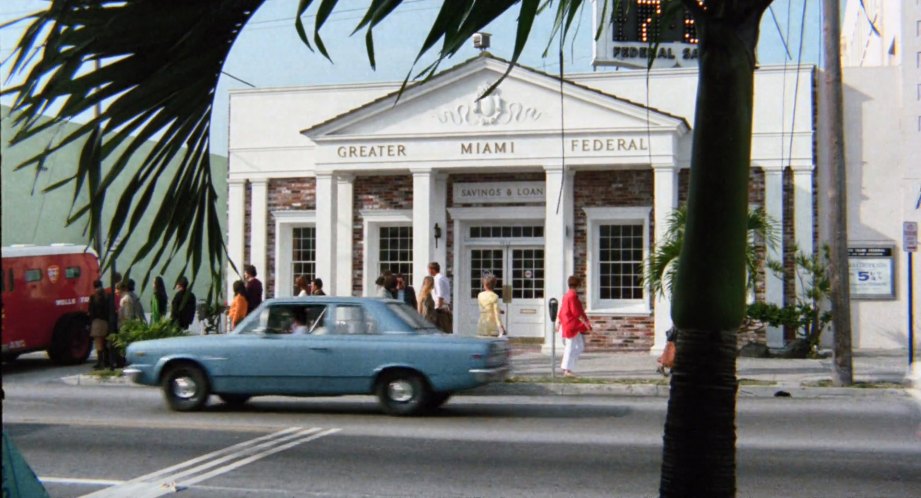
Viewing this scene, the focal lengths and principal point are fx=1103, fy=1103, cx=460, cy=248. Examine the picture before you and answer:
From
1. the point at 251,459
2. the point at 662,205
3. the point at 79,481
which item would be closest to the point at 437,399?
the point at 251,459

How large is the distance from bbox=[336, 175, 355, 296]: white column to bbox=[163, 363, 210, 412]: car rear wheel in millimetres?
9906

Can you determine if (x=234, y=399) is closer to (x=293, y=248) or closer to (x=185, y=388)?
(x=185, y=388)

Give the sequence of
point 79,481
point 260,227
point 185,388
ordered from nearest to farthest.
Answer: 1. point 79,481
2. point 185,388
3. point 260,227

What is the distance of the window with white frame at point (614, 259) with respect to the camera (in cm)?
2250

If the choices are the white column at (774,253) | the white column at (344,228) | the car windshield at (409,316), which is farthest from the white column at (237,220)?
the car windshield at (409,316)

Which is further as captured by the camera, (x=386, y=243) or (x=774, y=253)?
(x=386, y=243)

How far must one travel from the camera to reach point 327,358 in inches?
513

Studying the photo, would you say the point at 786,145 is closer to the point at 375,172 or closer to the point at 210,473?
the point at 375,172

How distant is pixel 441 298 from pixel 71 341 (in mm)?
7781

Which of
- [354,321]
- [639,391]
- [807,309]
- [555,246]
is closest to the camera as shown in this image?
[354,321]

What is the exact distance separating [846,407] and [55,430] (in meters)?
9.35

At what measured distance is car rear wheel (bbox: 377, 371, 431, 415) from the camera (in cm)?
1273

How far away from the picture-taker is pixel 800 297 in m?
21.5

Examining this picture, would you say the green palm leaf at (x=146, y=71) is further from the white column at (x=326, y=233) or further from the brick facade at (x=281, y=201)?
the brick facade at (x=281, y=201)
